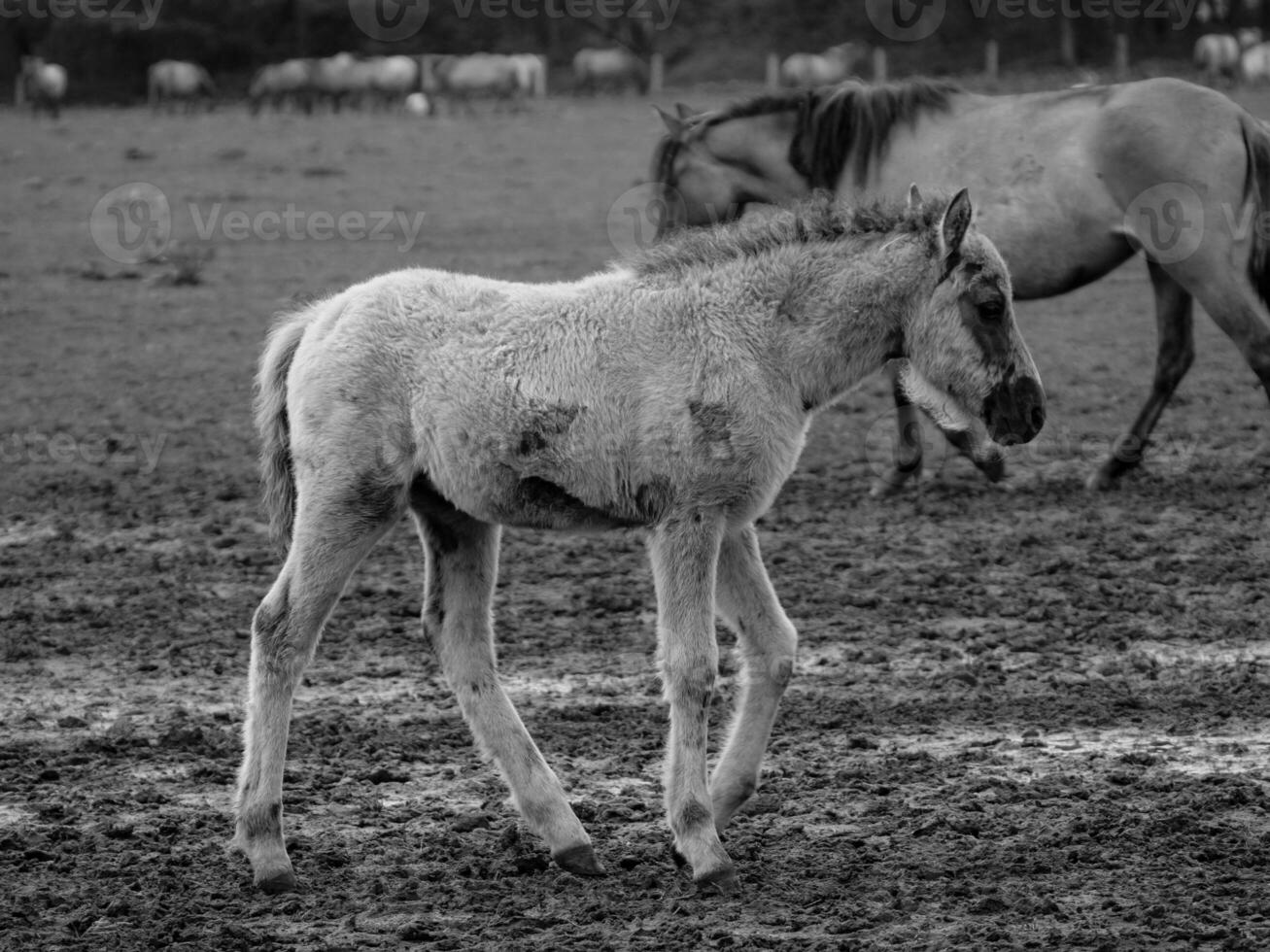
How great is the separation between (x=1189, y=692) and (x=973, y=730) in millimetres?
920

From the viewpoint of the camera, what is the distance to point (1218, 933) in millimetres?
4141

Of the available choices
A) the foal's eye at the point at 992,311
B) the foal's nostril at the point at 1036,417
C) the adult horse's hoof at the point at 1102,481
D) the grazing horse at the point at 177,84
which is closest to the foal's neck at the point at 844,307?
the foal's eye at the point at 992,311

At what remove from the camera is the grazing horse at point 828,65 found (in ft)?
119

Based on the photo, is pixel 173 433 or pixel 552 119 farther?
pixel 552 119

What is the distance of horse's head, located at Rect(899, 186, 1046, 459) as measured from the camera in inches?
187

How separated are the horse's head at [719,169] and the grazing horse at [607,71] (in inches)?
1120

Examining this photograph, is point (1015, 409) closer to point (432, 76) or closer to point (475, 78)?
point (475, 78)

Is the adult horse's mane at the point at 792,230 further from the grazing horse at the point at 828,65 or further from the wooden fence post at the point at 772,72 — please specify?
the grazing horse at the point at 828,65

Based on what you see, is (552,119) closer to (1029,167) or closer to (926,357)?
(1029,167)

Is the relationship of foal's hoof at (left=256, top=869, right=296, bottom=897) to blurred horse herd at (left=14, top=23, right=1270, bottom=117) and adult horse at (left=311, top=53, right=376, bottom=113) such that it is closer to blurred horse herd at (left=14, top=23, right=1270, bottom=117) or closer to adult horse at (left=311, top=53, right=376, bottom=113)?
blurred horse herd at (left=14, top=23, right=1270, bottom=117)

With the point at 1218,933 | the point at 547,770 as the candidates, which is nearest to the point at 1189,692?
the point at 1218,933

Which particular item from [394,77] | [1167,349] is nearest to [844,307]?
[1167,349]

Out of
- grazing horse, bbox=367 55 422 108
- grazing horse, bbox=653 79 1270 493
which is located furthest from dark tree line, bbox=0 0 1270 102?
grazing horse, bbox=653 79 1270 493

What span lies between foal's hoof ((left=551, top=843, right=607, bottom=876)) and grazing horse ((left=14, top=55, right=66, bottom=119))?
1305 inches
